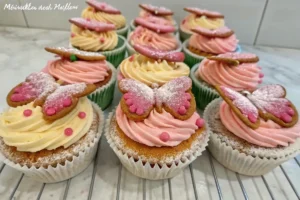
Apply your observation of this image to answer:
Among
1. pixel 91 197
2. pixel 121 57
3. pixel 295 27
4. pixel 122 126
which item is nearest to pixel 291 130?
pixel 122 126

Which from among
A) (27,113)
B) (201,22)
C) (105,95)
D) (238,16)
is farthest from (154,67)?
(238,16)

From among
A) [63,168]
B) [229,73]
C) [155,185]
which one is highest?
[229,73]

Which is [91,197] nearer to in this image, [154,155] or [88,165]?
[88,165]

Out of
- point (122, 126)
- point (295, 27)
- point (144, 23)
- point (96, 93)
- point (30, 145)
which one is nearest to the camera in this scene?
point (30, 145)

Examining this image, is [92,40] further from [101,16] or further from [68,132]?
[68,132]

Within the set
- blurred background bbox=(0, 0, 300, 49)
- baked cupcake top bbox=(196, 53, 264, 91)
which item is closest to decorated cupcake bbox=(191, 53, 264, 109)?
baked cupcake top bbox=(196, 53, 264, 91)

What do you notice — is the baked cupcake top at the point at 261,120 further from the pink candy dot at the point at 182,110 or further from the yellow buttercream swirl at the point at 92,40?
the yellow buttercream swirl at the point at 92,40

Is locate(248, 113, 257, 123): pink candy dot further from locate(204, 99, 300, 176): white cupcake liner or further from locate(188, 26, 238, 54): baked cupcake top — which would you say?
locate(188, 26, 238, 54): baked cupcake top
